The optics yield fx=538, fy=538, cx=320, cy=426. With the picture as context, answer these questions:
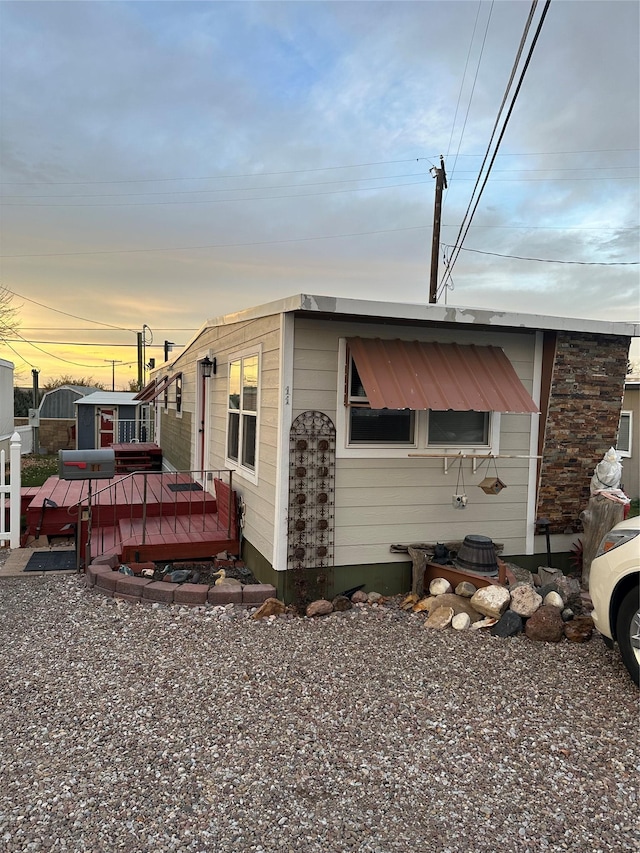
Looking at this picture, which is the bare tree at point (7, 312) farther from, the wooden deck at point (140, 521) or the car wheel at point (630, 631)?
the car wheel at point (630, 631)

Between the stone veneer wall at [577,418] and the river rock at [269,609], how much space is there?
3042 mm

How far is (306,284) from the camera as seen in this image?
1612cm

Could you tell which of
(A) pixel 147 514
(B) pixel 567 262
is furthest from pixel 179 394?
(B) pixel 567 262

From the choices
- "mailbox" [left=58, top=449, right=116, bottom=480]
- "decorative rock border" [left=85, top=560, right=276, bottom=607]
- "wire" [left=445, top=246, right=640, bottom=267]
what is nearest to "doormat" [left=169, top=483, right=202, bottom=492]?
"mailbox" [left=58, top=449, right=116, bottom=480]

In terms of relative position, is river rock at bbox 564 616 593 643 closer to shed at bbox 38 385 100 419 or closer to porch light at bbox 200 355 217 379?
porch light at bbox 200 355 217 379

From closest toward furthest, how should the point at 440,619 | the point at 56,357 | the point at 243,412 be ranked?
the point at 440,619, the point at 243,412, the point at 56,357

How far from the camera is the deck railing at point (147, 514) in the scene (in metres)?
6.26

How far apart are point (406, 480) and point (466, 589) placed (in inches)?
45.7

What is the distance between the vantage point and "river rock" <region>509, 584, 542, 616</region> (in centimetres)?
451

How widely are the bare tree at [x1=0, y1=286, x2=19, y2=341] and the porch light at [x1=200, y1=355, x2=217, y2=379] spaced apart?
594 inches

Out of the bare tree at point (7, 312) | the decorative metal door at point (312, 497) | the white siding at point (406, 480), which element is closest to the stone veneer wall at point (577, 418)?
the white siding at point (406, 480)

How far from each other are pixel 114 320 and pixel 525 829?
1356 inches

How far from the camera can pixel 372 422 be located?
5270 mm

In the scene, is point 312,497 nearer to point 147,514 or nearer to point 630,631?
point 630,631
